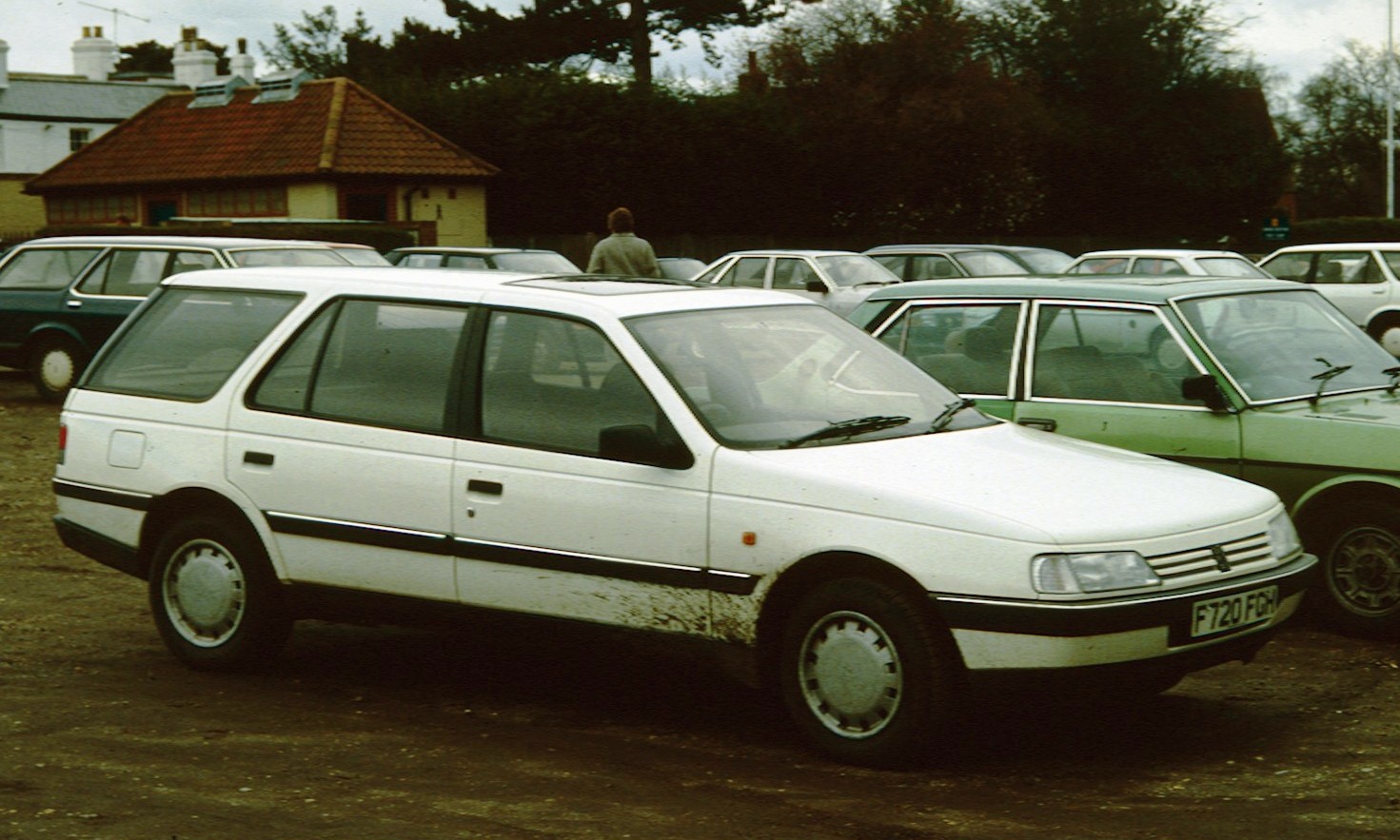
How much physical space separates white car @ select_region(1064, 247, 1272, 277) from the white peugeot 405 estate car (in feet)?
48.8

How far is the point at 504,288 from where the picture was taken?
22.7ft

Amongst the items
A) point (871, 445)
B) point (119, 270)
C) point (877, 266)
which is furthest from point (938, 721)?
point (877, 266)

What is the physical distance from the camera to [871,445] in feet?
20.9

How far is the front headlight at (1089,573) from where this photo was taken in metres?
5.61

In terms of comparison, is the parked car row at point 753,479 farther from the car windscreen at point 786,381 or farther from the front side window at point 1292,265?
the front side window at point 1292,265

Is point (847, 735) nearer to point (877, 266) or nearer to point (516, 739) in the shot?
point (516, 739)

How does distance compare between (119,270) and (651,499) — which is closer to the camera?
(651,499)

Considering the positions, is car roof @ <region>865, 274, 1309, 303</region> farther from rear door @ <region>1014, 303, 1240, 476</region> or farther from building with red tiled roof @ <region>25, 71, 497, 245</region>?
building with red tiled roof @ <region>25, 71, 497, 245</region>

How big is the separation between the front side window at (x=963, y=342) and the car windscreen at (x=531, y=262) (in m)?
15.9

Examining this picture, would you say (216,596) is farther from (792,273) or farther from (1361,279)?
(1361,279)

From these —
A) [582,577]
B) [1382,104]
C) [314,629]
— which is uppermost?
[1382,104]

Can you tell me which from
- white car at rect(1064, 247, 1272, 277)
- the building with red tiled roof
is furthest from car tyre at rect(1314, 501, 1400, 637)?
the building with red tiled roof

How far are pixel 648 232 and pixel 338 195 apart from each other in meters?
7.56

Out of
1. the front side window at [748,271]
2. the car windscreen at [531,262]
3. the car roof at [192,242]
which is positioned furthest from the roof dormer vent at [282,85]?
the car roof at [192,242]
